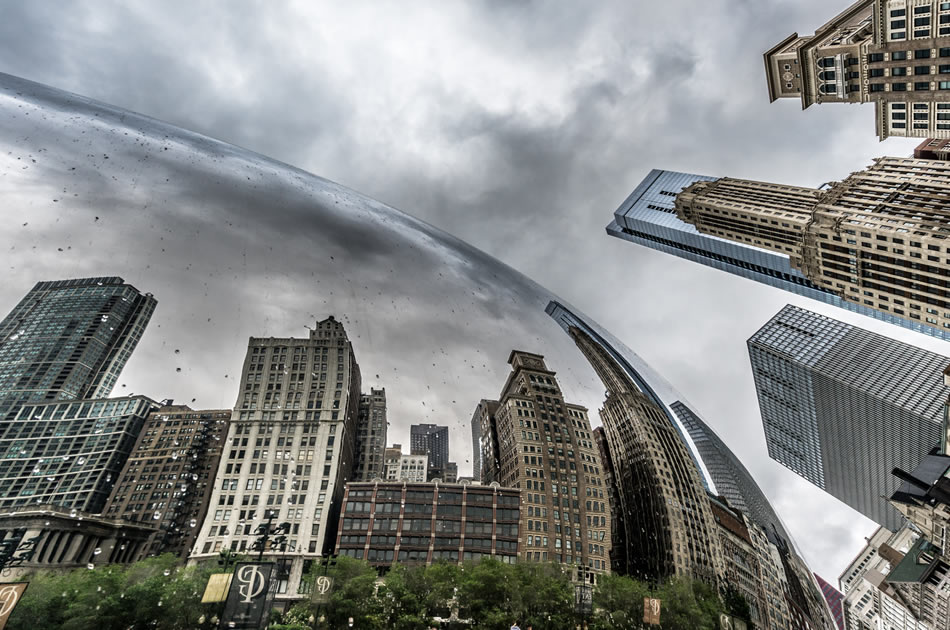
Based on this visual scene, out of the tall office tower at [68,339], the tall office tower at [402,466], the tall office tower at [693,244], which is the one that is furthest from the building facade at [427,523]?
the tall office tower at [693,244]

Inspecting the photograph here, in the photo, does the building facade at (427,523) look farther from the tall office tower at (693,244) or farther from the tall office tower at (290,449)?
the tall office tower at (693,244)

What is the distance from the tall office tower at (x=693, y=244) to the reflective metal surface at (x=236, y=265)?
98.6 meters

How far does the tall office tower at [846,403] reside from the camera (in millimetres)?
111750

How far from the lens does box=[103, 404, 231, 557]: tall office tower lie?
8.91ft

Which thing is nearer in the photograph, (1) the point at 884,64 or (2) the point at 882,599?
(1) the point at 884,64

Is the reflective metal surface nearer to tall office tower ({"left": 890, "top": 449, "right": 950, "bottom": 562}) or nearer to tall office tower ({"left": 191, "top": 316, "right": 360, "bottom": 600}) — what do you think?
tall office tower ({"left": 191, "top": 316, "right": 360, "bottom": 600})

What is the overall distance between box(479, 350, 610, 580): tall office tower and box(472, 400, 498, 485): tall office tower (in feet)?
0.13

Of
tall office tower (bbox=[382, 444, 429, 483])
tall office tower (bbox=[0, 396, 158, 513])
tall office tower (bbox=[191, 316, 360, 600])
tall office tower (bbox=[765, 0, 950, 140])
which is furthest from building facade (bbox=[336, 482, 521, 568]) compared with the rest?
tall office tower (bbox=[765, 0, 950, 140])

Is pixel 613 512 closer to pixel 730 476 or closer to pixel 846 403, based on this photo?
pixel 730 476

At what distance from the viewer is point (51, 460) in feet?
8.17

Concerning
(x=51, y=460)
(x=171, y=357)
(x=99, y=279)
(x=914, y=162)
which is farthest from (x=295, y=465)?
(x=914, y=162)

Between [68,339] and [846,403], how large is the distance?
156m

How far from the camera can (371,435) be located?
10.8 ft

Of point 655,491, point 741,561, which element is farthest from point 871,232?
point 655,491
